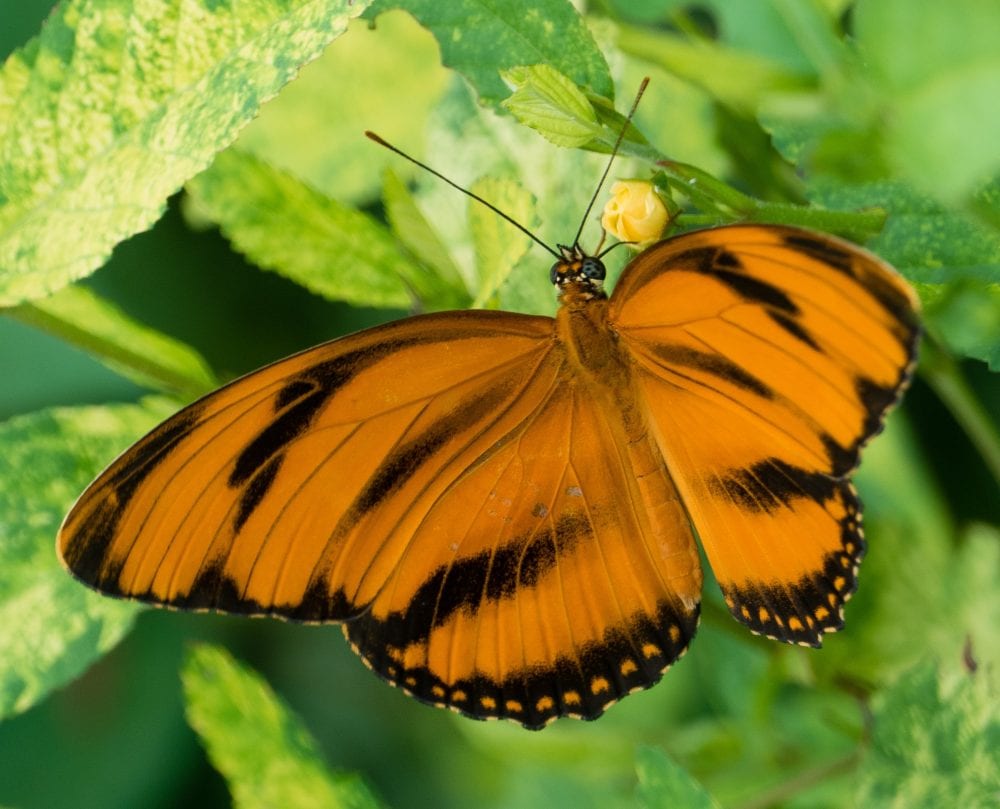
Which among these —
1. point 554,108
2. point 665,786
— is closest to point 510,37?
point 554,108

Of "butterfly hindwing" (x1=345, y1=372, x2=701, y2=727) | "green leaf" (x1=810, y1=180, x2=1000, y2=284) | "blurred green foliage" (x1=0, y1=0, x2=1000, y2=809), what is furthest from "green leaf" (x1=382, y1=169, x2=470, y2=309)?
"green leaf" (x1=810, y1=180, x2=1000, y2=284)

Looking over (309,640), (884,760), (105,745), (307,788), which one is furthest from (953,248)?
(105,745)

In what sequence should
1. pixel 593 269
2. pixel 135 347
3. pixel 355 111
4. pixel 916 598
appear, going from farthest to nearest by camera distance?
pixel 355 111 < pixel 916 598 < pixel 135 347 < pixel 593 269

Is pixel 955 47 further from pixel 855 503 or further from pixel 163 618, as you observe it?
pixel 163 618

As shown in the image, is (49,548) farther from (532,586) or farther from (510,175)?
(510,175)

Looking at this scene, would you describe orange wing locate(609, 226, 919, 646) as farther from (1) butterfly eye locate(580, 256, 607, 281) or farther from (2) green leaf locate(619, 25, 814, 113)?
(2) green leaf locate(619, 25, 814, 113)

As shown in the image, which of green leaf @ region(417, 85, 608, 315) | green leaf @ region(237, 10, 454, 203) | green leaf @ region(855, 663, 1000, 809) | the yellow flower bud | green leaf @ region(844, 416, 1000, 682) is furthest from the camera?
green leaf @ region(237, 10, 454, 203)
